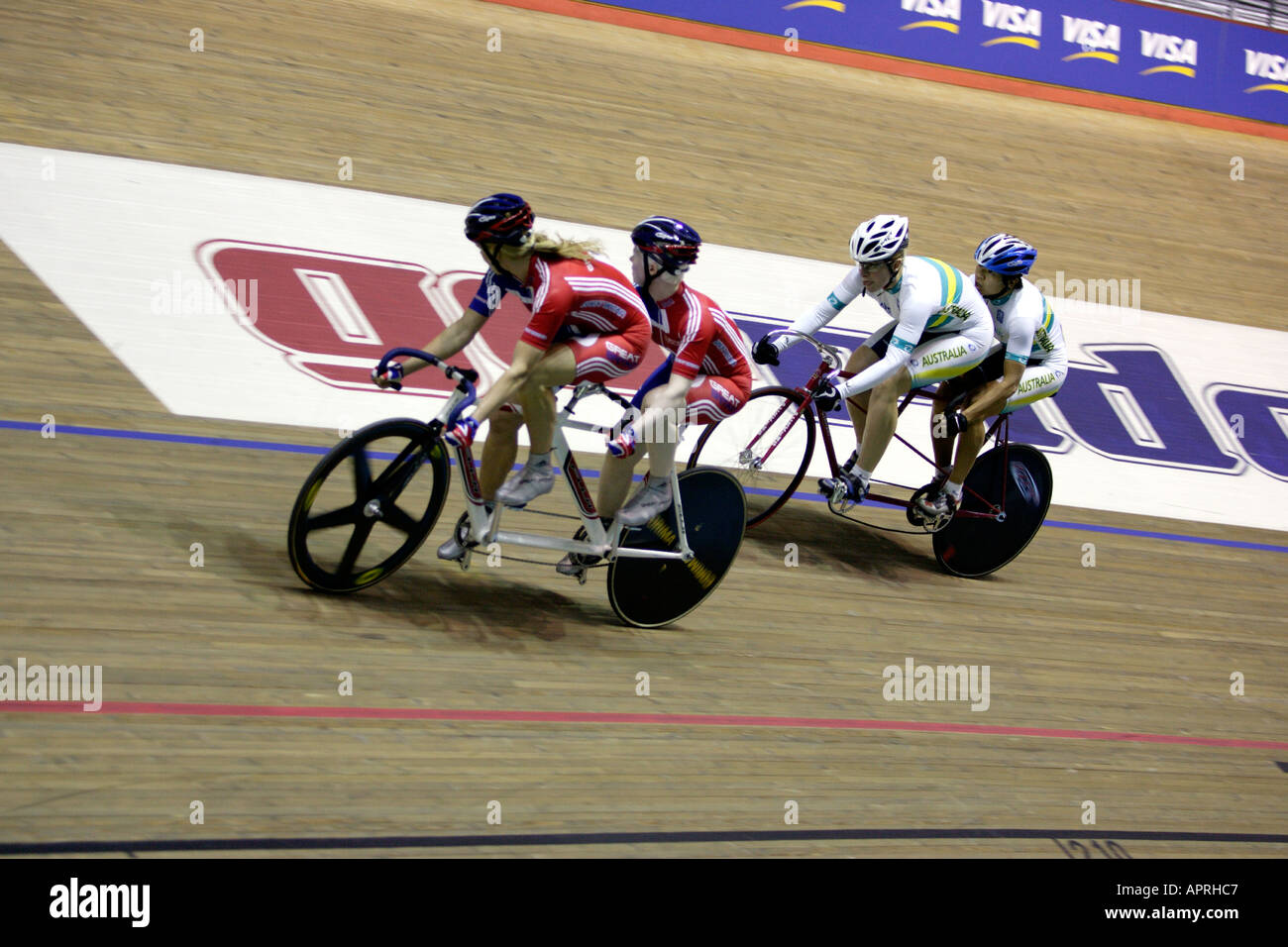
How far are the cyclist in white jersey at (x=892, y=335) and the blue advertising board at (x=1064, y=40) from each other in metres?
4.56

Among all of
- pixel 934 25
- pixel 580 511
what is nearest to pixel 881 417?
pixel 580 511

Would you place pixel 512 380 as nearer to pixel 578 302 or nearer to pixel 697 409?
pixel 578 302

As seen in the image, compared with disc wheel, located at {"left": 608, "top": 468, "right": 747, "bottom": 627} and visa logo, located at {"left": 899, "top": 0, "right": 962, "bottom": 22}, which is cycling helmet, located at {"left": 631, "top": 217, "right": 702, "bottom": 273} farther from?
visa logo, located at {"left": 899, "top": 0, "right": 962, "bottom": 22}

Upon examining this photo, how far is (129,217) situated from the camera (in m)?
5.14

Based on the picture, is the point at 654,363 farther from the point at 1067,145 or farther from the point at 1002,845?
the point at 1067,145

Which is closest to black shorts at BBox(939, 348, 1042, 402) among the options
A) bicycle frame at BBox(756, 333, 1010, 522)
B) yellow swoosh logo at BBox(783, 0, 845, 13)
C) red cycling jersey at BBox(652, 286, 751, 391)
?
bicycle frame at BBox(756, 333, 1010, 522)

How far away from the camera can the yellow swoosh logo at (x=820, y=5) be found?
327 inches

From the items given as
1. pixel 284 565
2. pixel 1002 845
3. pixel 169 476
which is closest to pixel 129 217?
pixel 169 476

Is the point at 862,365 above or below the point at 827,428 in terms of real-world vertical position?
above

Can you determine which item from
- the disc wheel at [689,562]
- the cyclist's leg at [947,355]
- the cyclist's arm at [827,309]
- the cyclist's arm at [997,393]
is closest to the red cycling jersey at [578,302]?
the disc wheel at [689,562]

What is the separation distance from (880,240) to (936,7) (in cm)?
549

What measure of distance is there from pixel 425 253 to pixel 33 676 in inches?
129

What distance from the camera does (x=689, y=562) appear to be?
3.72m

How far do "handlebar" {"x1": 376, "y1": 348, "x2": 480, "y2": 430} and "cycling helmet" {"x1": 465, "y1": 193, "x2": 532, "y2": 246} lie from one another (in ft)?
1.15
